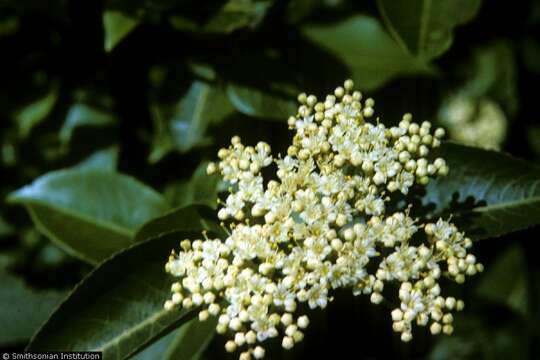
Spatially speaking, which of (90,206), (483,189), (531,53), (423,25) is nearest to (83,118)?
(90,206)

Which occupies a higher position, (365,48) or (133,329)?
(365,48)

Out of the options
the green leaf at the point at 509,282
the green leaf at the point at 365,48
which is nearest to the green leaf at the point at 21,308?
the green leaf at the point at 365,48

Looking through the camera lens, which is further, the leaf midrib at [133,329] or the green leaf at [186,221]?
the green leaf at [186,221]

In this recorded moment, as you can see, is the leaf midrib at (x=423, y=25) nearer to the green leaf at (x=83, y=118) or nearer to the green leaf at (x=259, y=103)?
the green leaf at (x=259, y=103)

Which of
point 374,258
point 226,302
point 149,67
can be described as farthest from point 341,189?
point 149,67

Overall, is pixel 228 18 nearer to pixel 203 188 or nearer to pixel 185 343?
pixel 203 188

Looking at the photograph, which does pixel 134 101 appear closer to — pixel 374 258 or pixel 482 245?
pixel 374 258

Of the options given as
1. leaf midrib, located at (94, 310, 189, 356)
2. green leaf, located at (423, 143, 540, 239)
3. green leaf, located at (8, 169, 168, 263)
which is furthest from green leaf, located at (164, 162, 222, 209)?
green leaf, located at (423, 143, 540, 239)
